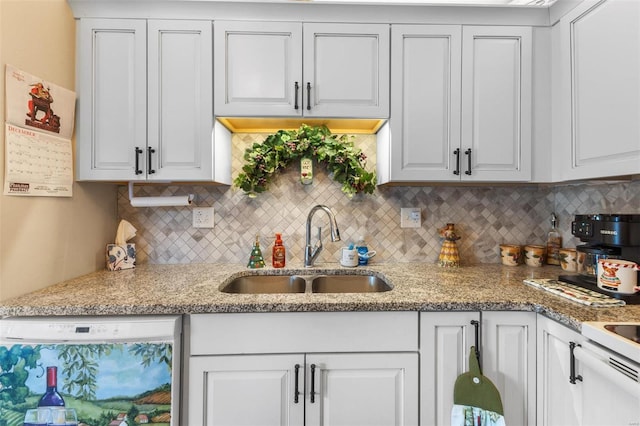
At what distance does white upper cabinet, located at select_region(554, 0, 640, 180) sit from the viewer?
122 centimetres

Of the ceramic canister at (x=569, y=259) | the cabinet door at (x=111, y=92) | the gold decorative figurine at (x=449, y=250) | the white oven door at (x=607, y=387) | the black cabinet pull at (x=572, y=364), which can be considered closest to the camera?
the white oven door at (x=607, y=387)

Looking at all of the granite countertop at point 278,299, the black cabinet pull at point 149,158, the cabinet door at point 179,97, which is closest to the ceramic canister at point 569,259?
the granite countertop at point 278,299

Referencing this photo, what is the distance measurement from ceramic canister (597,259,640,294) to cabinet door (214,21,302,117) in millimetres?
1493

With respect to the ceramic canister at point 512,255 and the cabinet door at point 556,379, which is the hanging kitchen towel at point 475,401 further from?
the ceramic canister at point 512,255

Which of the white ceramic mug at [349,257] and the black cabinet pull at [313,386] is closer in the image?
the black cabinet pull at [313,386]

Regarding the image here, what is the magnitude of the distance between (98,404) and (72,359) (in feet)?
0.61

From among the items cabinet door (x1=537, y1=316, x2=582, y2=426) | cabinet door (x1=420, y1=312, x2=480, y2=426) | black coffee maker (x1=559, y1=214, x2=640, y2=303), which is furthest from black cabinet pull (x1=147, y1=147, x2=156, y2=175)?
black coffee maker (x1=559, y1=214, x2=640, y2=303)

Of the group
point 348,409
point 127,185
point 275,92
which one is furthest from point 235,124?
point 348,409

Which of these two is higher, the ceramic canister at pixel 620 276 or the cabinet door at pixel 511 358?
the ceramic canister at pixel 620 276

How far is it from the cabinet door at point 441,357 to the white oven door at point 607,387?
1.11 ft

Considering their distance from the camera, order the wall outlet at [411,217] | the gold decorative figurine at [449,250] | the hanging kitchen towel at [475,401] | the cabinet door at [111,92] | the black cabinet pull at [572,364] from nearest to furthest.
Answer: the black cabinet pull at [572,364] < the hanging kitchen towel at [475,401] < the cabinet door at [111,92] < the gold decorative figurine at [449,250] < the wall outlet at [411,217]

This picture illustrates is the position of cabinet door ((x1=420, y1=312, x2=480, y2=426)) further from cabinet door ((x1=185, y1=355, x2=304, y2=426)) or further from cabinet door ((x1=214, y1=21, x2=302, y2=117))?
cabinet door ((x1=214, y1=21, x2=302, y2=117))

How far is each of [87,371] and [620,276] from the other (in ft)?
6.59

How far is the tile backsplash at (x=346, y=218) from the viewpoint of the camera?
1.90 metres
